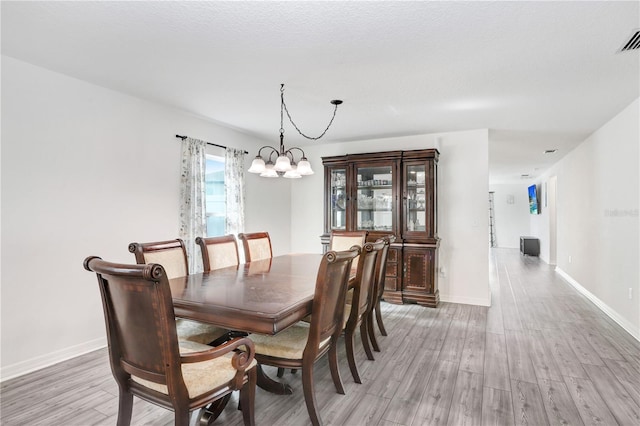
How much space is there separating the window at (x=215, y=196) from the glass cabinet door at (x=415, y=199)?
2.58 m

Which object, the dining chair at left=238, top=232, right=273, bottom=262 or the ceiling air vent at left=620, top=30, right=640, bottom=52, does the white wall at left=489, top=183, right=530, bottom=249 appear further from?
the dining chair at left=238, top=232, right=273, bottom=262

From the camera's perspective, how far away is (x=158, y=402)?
4.85ft

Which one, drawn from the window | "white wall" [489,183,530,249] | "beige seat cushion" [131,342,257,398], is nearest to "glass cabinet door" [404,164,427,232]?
the window

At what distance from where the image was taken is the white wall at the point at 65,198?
2605mm

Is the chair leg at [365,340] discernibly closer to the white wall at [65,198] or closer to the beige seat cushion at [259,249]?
the beige seat cushion at [259,249]

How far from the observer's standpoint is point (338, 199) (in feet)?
17.1

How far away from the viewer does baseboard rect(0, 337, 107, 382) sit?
2.54 meters

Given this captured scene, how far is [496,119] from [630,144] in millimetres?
1349

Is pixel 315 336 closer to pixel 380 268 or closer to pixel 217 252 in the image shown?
pixel 380 268

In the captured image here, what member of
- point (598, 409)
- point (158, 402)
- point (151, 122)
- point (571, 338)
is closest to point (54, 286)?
point (151, 122)

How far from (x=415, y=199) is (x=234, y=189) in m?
2.58

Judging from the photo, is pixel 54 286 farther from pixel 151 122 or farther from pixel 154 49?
pixel 154 49

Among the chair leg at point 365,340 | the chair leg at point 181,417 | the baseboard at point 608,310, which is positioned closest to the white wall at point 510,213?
the baseboard at point 608,310

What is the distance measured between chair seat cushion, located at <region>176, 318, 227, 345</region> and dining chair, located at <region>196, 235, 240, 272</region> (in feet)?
1.91
